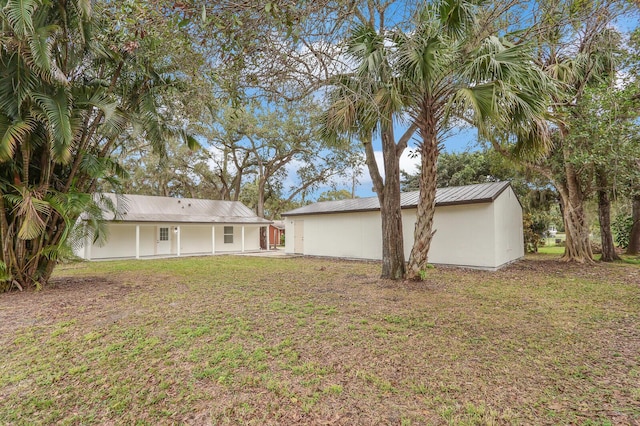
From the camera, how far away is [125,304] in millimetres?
6059

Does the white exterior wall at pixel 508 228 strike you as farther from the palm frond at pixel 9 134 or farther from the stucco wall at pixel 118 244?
the stucco wall at pixel 118 244

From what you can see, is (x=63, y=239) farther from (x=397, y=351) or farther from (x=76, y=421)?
(x=397, y=351)

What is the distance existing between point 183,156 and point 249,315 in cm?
2070

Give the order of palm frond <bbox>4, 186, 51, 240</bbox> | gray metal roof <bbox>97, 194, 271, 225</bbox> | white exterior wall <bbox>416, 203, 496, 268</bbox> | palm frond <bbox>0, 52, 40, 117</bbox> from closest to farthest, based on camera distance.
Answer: palm frond <bbox>0, 52, 40, 117</bbox>
palm frond <bbox>4, 186, 51, 240</bbox>
white exterior wall <bbox>416, 203, 496, 268</bbox>
gray metal roof <bbox>97, 194, 271, 225</bbox>

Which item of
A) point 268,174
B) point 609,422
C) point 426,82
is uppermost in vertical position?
point 268,174

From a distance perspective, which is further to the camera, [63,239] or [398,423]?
[63,239]

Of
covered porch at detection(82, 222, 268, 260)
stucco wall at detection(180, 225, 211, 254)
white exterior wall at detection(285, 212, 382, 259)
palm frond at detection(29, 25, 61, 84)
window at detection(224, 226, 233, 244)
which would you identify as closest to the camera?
palm frond at detection(29, 25, 61, 84)

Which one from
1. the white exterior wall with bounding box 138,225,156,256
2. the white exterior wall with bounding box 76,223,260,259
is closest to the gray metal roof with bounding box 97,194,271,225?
the white exterior wall with bounding box 76,223,260,259

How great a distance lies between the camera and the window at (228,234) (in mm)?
20533

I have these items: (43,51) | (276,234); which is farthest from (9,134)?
(276,234)

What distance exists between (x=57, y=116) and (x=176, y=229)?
13.6 meters

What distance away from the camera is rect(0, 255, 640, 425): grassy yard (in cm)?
266

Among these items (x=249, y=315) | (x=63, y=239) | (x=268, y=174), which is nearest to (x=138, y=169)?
(x=268, y=174)

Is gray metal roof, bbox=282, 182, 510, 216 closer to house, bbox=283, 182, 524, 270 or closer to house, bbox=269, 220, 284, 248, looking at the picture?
house, bbox=283, 182, 524, 270
